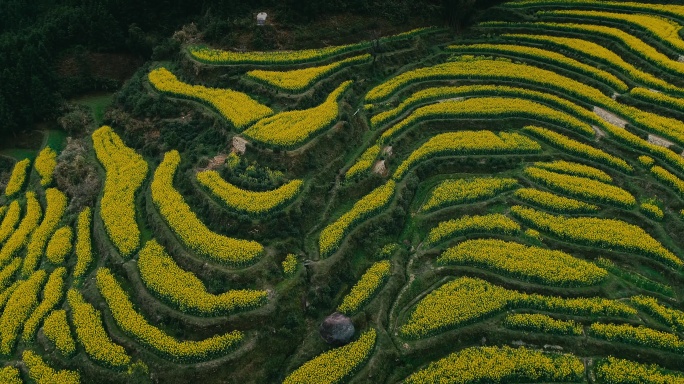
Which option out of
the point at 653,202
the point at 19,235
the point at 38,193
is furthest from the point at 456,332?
the point at 38,193

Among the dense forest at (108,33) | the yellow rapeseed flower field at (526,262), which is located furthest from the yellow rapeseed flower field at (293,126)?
the yellow rapeseed flower field at (526,262)

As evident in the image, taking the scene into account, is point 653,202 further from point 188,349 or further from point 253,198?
point 188,349

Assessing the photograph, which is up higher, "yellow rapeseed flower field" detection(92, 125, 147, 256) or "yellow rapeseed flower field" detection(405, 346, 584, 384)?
"yellow rapeseed flower field" detection(405, 346, 584, 384)

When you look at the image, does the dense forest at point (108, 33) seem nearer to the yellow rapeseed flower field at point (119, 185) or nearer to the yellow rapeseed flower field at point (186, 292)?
the yellow rapeseed flower field at point (119, 185)

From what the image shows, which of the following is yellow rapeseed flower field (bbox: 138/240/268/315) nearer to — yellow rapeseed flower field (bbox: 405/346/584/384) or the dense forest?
yellow rapeseed flower field (bbox: 405/346/584/384)

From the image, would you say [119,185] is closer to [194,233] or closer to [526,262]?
[194,233]

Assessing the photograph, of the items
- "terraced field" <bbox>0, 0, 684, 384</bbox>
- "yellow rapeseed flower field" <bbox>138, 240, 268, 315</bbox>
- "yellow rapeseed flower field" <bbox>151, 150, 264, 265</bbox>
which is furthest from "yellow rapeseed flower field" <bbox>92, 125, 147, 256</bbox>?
"yellow rapeseed flower field" <bbox>138, 240, 268, 315</bbox>
